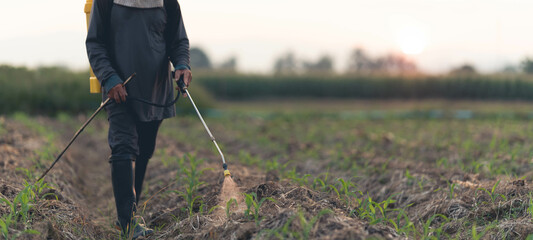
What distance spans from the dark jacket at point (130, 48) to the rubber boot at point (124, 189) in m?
0.35

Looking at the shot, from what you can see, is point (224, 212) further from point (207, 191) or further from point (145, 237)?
point (207, 191)

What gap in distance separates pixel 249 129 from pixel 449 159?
511cm

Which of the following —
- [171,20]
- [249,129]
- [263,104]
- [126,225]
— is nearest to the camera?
[126,225]

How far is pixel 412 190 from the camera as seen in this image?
4809mm

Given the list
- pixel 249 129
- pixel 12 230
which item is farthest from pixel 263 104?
pixel 12 230

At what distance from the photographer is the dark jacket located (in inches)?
146

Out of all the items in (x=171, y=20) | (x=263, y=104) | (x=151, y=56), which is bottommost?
(x=263, y=104)

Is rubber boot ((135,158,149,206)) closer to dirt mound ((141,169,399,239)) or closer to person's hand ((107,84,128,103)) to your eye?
dirt mound ((141,169,399,239))

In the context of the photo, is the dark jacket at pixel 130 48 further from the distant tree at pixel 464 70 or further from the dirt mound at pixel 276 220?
the distant tree at pixel 464 70

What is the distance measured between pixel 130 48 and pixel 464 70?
2455 centimetres

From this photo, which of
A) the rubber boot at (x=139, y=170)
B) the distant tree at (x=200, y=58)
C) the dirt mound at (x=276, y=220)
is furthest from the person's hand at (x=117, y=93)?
the distant tree at (x=200, y=58)

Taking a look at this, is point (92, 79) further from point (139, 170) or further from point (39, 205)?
point (39, 205)

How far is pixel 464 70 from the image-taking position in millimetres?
25953

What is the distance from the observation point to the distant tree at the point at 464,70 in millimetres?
24719
